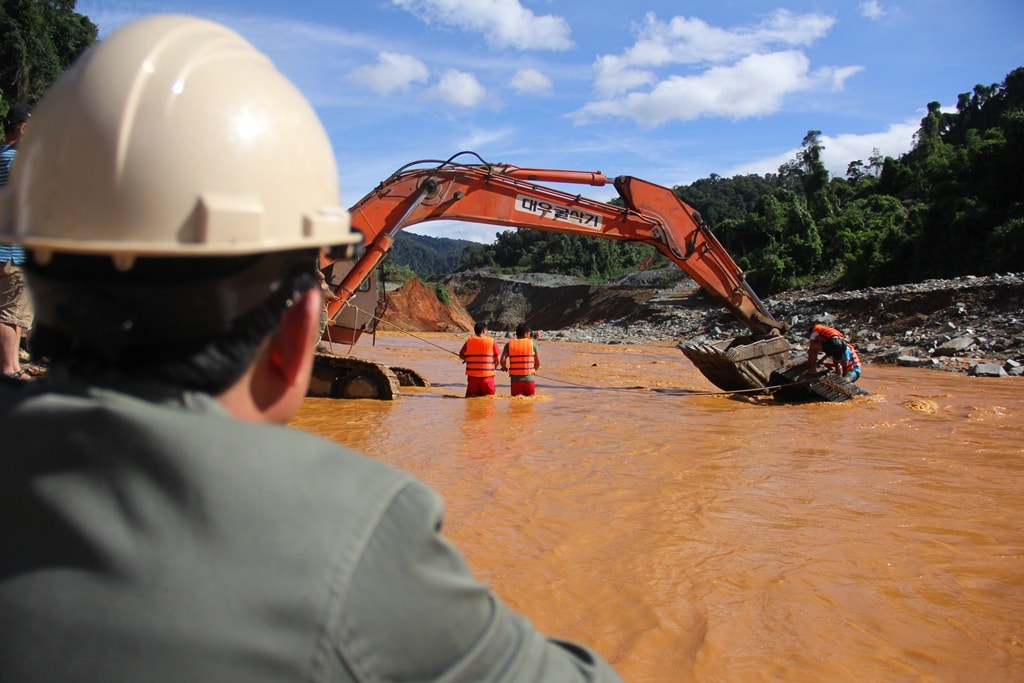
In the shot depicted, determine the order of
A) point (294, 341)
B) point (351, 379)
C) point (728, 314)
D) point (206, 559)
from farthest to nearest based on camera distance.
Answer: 1. point (728, 314)
2. point (351, 379)
3. point (294, 341)
4. point (206, 559)

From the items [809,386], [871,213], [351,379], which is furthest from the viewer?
[871,213]

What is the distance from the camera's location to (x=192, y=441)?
0.89 m

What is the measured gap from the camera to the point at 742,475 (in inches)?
231

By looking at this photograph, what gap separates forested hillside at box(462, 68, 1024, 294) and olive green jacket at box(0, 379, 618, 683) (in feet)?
87.3

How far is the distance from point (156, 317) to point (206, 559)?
0.30 meters

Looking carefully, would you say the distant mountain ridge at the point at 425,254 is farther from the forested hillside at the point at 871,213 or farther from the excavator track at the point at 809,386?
the excavator track at the point at 809,386

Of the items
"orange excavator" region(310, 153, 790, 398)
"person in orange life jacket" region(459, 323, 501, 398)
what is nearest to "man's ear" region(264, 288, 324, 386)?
"orange excavator" region(310, 153, 790, 398)

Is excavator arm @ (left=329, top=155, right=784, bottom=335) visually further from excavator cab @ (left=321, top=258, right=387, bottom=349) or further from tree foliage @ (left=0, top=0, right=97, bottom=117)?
tree foliage @ (left=0, top=0, right=97, bottom=117)

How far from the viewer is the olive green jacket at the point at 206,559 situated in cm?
86

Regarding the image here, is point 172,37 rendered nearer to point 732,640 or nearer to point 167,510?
point 167,510

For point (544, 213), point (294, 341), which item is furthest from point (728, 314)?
point (294, 341)

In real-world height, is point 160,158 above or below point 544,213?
below

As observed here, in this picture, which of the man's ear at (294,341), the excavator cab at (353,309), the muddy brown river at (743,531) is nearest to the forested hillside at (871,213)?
the excavator cab at (353,309)

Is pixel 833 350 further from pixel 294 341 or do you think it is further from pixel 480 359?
pixel 294 341
